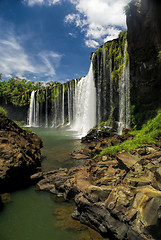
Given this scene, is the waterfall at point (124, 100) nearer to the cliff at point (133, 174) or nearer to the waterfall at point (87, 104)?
the cliff at point (133, 174)

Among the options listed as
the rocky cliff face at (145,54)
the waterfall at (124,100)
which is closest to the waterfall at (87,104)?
the waterfall at (124,100)

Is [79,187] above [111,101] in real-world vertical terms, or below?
below

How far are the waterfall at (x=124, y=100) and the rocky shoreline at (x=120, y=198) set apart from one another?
39.4 ft

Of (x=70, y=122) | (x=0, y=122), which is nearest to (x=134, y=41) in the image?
(x=0, y=122)

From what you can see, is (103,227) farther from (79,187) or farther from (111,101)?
(111,101)

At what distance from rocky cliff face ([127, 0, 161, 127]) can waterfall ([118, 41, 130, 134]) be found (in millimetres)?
1020

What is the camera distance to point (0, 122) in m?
8.56

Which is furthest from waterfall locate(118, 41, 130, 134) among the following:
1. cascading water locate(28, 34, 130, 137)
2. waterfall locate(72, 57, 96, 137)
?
waterfall locate(72, 57, 96, 137)

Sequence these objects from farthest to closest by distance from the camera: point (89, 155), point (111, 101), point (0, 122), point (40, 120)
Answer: point (40, 120) < point (111, 101) < point (89, 155) < point (0, 122)

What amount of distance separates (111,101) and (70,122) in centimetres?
1631

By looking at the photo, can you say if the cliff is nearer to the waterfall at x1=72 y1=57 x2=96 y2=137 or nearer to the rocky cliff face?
the rocky cliff face

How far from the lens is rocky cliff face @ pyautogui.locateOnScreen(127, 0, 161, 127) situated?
13598 mm

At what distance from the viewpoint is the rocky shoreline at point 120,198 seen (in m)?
3.46

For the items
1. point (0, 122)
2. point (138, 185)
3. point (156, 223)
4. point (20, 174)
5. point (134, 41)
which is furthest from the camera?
point (134, 41)
